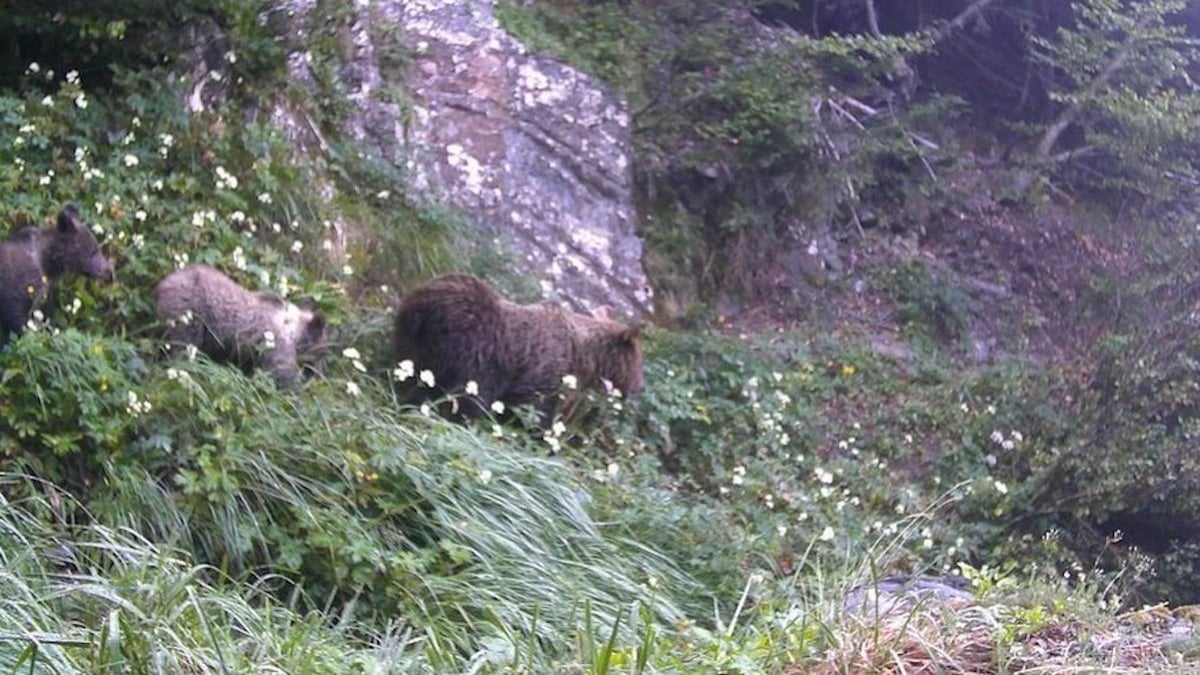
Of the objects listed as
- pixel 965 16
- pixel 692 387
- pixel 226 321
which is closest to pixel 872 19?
pixel 965 16

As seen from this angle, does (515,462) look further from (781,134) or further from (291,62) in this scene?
(781,134)

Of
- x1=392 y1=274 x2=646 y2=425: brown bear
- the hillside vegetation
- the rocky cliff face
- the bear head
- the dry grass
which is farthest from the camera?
the rocky cliff face

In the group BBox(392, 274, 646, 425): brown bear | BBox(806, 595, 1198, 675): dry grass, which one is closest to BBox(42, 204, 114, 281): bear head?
BBox(392, 274, 646, 425): brown bear

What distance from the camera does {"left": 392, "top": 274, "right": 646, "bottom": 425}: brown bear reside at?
29.7 feet

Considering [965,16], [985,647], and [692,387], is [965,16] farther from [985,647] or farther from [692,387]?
[985,647]

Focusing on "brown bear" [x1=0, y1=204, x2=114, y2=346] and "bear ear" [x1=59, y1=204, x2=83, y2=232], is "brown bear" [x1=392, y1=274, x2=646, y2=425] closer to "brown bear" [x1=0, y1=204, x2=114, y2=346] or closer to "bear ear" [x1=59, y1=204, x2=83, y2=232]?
"brown bear" [x1=0, y1=204, x2=114, y2=346]

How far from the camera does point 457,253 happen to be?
10.8 metres

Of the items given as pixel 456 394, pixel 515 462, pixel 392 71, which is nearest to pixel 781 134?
pixel 392 71

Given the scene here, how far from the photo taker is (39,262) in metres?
7.83

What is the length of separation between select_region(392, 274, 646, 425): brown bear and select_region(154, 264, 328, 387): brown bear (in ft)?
3.10

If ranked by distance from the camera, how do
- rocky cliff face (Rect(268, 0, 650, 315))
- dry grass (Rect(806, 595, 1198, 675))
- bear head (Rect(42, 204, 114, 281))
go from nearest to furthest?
1. dry grass (Rect(806, 595, 1198, 675))
2. bear head (Rect(42, 204, 114, 281))
3. rocky cliff face (Rect(268, 0, 650, 315))

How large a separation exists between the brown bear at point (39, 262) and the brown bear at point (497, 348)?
178 cm

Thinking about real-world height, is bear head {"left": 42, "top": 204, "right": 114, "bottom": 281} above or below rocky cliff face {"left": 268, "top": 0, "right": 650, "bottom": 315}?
above

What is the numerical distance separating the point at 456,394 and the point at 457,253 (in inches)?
80.5
